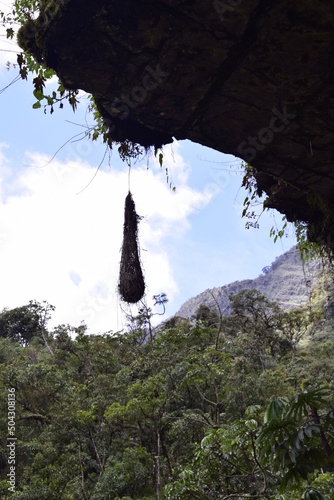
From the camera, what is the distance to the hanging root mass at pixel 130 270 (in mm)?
3535

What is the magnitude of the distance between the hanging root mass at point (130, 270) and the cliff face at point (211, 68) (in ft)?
3.16

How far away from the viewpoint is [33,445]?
412 inches

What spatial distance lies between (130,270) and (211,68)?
1.81 m

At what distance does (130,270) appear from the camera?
3.54 m

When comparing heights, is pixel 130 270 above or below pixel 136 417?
above

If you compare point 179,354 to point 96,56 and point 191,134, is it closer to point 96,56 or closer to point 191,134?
point 191,134

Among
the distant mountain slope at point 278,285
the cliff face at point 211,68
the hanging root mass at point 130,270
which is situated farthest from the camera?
the distant mountain slope at point 278,285

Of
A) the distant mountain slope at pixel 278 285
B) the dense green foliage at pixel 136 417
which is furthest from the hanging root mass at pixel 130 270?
the distant mountain slope at pixel 278 285

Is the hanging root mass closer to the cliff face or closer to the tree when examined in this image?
the cliff face

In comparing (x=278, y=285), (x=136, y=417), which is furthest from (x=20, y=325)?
(x=278, y=285)

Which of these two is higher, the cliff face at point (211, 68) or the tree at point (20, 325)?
the tree at point (20, 325)

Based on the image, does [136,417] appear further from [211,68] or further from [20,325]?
[20,325]

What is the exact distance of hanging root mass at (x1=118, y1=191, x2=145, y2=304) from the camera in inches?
139

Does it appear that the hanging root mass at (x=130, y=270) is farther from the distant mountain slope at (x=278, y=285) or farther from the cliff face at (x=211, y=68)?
the distant mountain slope at (x=278, y=285)
